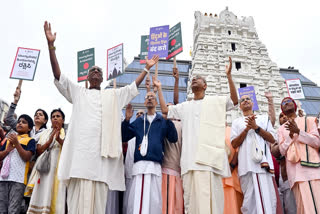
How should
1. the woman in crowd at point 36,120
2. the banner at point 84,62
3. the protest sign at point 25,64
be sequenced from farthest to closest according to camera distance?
the banner at point 84,62
the protest sign at point 25,64
the woman in crowd at point 36,120

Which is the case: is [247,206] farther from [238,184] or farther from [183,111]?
[183,111]

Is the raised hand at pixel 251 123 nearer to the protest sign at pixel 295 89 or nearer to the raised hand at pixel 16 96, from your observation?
the protest sign at pixel 295 89

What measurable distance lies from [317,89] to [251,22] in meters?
9.46

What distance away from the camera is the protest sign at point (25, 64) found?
17.0 ft

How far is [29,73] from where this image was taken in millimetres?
5223

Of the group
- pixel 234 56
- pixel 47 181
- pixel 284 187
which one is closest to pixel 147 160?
pixel 47 181

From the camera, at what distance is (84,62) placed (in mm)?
6000

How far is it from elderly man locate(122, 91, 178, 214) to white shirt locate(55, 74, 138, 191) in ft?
0.81

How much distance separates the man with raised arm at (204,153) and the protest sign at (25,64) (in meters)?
2.95

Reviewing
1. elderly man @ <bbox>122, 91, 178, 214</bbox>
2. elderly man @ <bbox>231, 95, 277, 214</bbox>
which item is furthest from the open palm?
elderly man @ <bbox>231, 95, 277, 214</bbox>

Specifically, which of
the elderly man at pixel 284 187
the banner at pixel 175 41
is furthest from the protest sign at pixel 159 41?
the elderly man at pixel 284 187

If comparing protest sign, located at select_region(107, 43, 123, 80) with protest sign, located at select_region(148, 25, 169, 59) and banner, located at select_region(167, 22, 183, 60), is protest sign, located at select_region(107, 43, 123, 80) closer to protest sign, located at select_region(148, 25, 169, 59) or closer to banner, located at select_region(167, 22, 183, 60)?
protest sign, located at select_region(148, 25, 169, 59)

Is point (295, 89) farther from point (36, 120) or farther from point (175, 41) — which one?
point (36, 120)

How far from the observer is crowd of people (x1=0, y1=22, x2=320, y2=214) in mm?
3017
